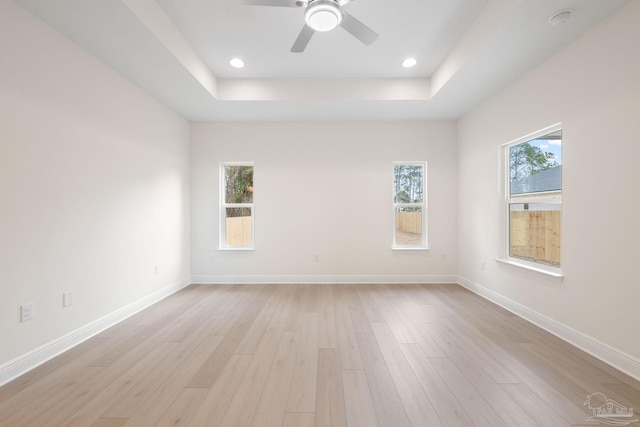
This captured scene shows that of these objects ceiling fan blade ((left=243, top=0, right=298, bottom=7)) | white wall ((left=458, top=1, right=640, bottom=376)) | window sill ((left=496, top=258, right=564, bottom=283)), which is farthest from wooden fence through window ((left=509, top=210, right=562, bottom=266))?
ceiling fan blade ((left=243, top=0, right=298, bottom=7))

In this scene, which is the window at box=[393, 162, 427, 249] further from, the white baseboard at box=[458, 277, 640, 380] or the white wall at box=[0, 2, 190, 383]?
the white wall at box=[0, 2, 190, 383]

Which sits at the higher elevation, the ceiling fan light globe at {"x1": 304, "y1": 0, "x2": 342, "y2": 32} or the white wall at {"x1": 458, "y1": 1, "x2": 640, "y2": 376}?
the ceiling fan light globe at {"x1": 304, "y1": 0, "x2": 342, "y2": 32}

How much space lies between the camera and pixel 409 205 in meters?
4.43

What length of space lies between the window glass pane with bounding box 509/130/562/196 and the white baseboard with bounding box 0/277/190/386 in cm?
475

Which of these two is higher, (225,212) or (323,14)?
(323,14)

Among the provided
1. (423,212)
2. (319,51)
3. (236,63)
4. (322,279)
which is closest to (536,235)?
(423,212)

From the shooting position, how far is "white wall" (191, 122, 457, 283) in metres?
4.34

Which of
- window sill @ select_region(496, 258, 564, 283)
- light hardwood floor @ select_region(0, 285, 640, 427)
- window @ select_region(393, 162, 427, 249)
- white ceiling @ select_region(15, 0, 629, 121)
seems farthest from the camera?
window @ select_region(393, 162, 427, 249)

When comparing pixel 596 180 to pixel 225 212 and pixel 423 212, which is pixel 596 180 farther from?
pixel 225 212

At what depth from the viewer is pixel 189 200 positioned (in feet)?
14.3

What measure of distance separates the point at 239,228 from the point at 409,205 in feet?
9.69

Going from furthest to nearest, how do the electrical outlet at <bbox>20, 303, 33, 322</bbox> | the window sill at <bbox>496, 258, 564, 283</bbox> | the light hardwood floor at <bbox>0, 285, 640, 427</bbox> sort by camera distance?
the window sill at <bbox>496, 258, 564, 283</bbox>, the electrical outlet at <bbox>20, 303, 33, 322</bbox>, the light hardwood floor at <bbox>0, 285, 640, 427</bbox>

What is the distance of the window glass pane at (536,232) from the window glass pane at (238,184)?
150 inches

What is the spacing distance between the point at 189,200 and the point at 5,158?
2.54m
